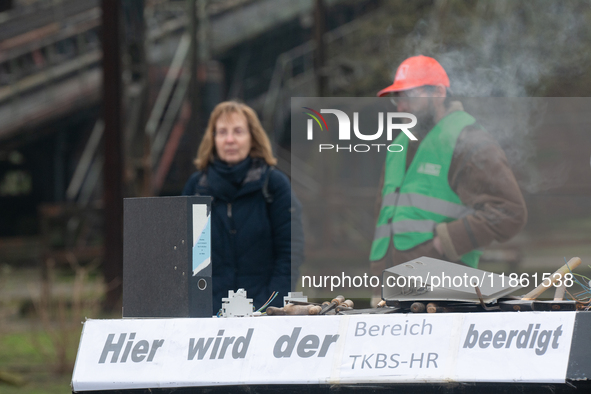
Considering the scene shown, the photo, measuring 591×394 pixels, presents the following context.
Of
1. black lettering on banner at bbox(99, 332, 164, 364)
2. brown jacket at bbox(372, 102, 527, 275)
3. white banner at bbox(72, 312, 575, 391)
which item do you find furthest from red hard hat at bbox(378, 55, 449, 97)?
black lettering on banner at bbox(99, 332, 164, 364)

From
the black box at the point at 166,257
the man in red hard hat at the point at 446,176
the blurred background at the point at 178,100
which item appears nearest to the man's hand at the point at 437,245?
the man in red hard hat at the point at 446,176

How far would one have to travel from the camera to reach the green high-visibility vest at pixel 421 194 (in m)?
2.68

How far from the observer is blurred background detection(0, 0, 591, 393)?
9.21 ft

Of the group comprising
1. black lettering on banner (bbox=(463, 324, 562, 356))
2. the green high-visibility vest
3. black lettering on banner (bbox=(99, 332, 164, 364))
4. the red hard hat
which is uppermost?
the red hard hat

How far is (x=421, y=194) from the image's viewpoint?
2.83 meters

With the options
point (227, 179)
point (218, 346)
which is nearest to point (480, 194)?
point (218, 346)

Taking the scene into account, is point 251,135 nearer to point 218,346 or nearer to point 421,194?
point 421,194

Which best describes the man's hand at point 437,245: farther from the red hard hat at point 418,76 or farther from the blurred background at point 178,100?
the red hard hat at point 418,76

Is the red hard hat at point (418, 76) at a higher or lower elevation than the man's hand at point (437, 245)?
higher

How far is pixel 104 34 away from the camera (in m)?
8.19

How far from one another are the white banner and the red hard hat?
3.16ft

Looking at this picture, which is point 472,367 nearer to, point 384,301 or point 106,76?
point 384,301

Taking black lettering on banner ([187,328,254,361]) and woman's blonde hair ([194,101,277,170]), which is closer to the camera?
black lettering on banner ([187,328,254,361])

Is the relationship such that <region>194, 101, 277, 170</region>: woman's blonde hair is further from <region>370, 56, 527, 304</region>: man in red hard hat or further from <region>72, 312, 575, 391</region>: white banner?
<region>72, 312, 575, 391</region>: white banner
